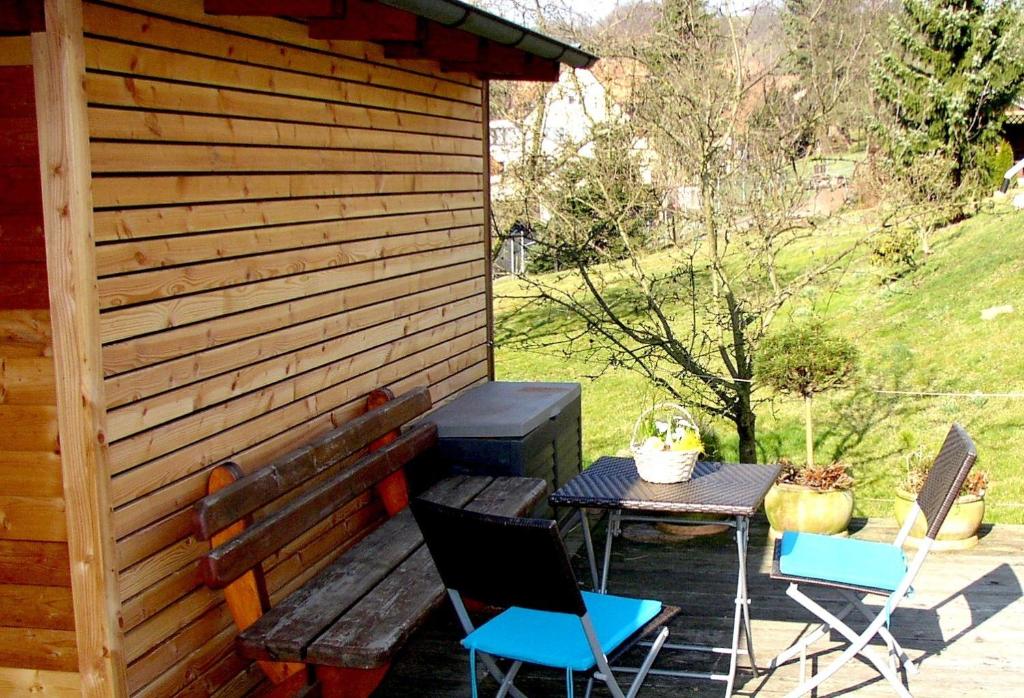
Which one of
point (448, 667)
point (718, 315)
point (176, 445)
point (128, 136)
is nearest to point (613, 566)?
point (448, 667)

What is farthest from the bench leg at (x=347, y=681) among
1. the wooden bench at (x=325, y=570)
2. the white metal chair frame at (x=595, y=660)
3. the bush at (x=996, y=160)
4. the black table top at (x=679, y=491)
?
the bush at (x=996, y=160)

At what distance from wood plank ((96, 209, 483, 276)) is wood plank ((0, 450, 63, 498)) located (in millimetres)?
553

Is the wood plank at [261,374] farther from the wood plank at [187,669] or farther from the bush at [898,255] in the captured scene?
the bush at [898,255]

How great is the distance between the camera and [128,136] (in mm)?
3215

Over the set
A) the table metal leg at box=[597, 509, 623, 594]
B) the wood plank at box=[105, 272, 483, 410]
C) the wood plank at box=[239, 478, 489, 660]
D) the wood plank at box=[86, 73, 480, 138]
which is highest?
the wood plank at box=[86, 73, 480, 138]

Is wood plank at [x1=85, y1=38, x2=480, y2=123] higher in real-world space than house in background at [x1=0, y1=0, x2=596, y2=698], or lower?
higher

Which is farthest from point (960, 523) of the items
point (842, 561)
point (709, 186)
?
point (709, 186)

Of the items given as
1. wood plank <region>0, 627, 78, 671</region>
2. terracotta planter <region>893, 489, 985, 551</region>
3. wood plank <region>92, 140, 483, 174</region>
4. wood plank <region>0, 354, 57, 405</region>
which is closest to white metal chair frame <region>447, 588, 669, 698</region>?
wood plank <region>0, 627, 78, 671</region>

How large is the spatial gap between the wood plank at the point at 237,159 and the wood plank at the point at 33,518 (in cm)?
95

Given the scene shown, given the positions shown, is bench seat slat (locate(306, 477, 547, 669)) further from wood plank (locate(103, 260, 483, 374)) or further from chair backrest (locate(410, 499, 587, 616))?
wood plank (locate(103, 260, 483, 374))

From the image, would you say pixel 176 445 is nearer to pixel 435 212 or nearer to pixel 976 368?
pixel 435 212

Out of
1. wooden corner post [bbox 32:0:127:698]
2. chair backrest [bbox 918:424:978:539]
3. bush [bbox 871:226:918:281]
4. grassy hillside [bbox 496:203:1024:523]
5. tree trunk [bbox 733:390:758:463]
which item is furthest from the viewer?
bush [bbox 871:226:918:281]

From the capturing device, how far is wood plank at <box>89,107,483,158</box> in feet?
10.4

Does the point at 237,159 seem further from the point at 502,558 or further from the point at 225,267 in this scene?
the point at 502,558
